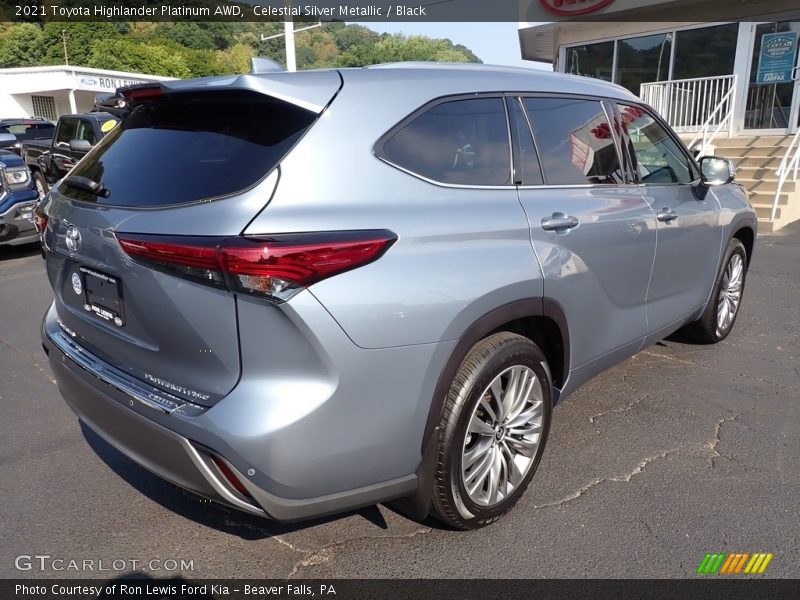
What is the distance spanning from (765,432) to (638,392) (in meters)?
0.76

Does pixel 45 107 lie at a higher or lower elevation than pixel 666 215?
lower

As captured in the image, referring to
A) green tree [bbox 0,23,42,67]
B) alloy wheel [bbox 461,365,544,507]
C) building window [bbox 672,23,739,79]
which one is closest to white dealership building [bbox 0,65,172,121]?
green tree [bbox 0,23,42,67]

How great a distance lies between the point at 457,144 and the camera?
2521 mm

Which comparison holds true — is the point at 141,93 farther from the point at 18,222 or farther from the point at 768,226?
the point at 768,226

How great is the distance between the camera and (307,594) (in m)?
2.33

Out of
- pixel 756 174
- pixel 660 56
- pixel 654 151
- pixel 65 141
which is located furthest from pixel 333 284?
pixel 660 56

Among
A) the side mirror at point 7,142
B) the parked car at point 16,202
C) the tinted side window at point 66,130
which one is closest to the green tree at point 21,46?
the side mirror at point 7,142

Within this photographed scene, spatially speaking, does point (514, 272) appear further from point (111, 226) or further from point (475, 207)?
point (111, 226)

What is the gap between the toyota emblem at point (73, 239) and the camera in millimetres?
2363

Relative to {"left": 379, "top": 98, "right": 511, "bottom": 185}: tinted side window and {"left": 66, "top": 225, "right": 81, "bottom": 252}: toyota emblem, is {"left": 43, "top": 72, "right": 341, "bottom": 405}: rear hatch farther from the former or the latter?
{"left": 379, "top": 98, "right": 511, "bottom": 185}: tinted side window

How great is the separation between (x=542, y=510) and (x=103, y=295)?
2.04 meters

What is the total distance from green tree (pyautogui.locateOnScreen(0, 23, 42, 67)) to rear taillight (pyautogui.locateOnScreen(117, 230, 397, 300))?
67996 mm

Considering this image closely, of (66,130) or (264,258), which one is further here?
(66,130)
